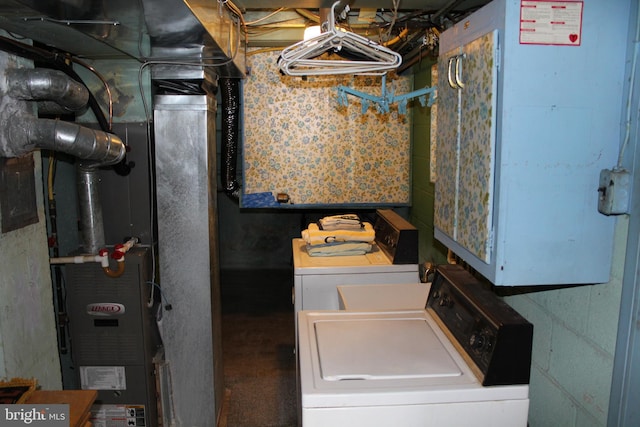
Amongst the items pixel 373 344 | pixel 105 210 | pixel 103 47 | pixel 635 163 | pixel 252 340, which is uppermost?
pixel 103 47

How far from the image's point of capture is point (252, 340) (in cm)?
454

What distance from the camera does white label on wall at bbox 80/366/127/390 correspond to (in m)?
2.97

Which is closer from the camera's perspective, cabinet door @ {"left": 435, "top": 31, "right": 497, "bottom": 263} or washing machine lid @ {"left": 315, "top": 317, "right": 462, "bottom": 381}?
cabinet door @ {"left": 435, "top": 31, "right": 497, "bottom": 263}

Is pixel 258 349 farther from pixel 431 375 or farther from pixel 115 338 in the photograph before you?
pixel 431 375

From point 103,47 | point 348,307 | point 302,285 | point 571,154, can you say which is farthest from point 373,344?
point 103,47

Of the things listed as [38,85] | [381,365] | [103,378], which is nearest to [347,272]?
[381,365]

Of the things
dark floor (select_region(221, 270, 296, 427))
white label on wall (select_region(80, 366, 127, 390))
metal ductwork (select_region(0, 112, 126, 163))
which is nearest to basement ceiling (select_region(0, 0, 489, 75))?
metal ductwork (select_region(0, 112, 126, 163))

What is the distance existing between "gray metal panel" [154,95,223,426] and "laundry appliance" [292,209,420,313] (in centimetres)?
62

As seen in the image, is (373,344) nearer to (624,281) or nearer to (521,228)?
(521,228)

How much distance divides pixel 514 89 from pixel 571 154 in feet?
0.86

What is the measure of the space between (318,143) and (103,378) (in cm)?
276

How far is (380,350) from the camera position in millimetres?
1765

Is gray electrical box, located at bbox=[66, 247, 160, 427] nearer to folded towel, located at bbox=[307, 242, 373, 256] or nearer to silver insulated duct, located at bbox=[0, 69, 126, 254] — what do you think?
silver insulated duct, located at bbox=[0, 69, 126, 254]

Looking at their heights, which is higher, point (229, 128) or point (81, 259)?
point (229, 128)
